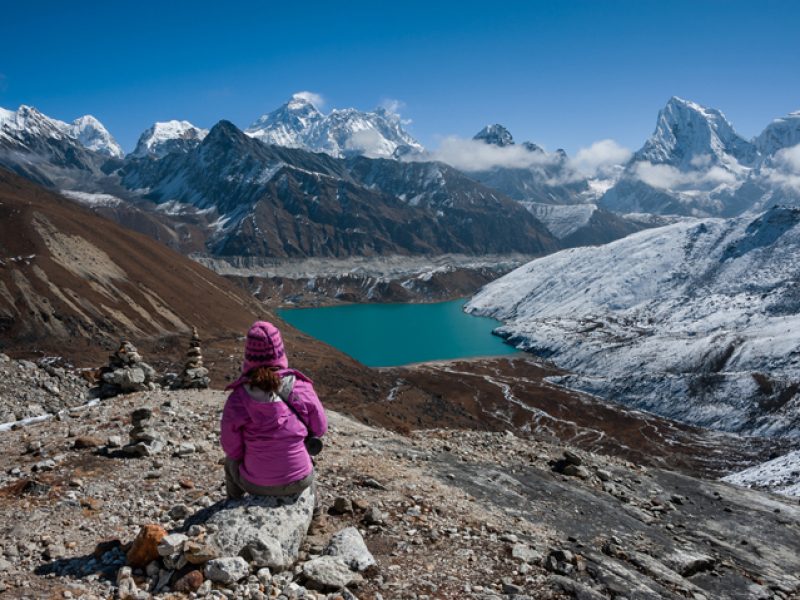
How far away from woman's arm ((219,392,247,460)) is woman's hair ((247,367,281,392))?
1.47ft

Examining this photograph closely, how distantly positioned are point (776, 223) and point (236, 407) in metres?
180

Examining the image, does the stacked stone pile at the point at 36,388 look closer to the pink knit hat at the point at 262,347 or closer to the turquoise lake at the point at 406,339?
the pink knit hat at the point at 262,347

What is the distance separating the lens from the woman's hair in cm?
833

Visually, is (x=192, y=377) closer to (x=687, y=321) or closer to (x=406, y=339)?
(x=687, y=321)

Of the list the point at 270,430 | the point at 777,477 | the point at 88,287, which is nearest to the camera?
the point at 270,430

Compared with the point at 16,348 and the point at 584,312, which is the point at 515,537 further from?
the point at 584,312

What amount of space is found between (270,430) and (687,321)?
14510cm

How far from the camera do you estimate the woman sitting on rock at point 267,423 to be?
8.51 meters

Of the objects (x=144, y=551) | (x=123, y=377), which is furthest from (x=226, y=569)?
(x=123, y=377)

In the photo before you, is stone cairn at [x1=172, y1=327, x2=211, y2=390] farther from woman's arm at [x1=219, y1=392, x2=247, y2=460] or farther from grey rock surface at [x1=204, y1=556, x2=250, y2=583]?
grey rock surface at [x1=204, y1=556, x2=250, y2=583]

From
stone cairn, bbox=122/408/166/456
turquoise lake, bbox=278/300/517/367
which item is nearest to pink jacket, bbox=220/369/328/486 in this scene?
stone cairn, bbox=122/408/166/456

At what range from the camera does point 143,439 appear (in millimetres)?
13648

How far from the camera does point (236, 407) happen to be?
28.1 feet

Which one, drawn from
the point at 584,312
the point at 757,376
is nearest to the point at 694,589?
the point at 757,376
